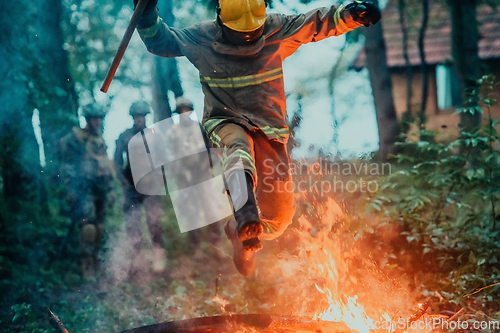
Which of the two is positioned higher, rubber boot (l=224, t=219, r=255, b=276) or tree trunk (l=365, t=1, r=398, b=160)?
tree trunk (l=365, t=1, r=398, b=160)

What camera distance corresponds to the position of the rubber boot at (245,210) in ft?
6.39

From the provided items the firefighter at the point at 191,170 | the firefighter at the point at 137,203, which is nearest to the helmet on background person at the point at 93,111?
the firefighter at the point at 137,203

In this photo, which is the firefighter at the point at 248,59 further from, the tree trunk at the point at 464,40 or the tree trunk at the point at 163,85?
the tree trunk at the point at 464,40

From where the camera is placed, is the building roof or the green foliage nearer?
the green foliage

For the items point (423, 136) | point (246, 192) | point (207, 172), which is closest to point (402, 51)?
point (423, 136)

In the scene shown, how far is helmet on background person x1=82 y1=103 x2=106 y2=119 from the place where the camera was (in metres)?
5.35

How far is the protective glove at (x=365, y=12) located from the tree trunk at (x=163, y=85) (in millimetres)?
3690

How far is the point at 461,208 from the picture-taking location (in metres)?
4.81

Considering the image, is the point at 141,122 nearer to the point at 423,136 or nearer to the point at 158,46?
the point at 158,46

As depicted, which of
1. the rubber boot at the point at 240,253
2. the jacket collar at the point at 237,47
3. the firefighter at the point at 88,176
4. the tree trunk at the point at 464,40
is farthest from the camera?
the tree trunk at the point at 464,40

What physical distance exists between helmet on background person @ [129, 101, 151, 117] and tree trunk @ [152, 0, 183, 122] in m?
0.26

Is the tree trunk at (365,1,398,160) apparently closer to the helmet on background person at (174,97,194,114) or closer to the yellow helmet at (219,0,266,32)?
the helmet on background person at (174,97,194,114)

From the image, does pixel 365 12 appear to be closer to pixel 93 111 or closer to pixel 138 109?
pixel 138 109

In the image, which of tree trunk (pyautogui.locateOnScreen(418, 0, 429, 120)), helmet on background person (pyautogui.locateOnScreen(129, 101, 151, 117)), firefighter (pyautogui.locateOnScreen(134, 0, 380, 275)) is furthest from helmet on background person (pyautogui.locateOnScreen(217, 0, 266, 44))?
tree trunk (pyautogui.locateOnScreen(418, 0, 429, 120))
